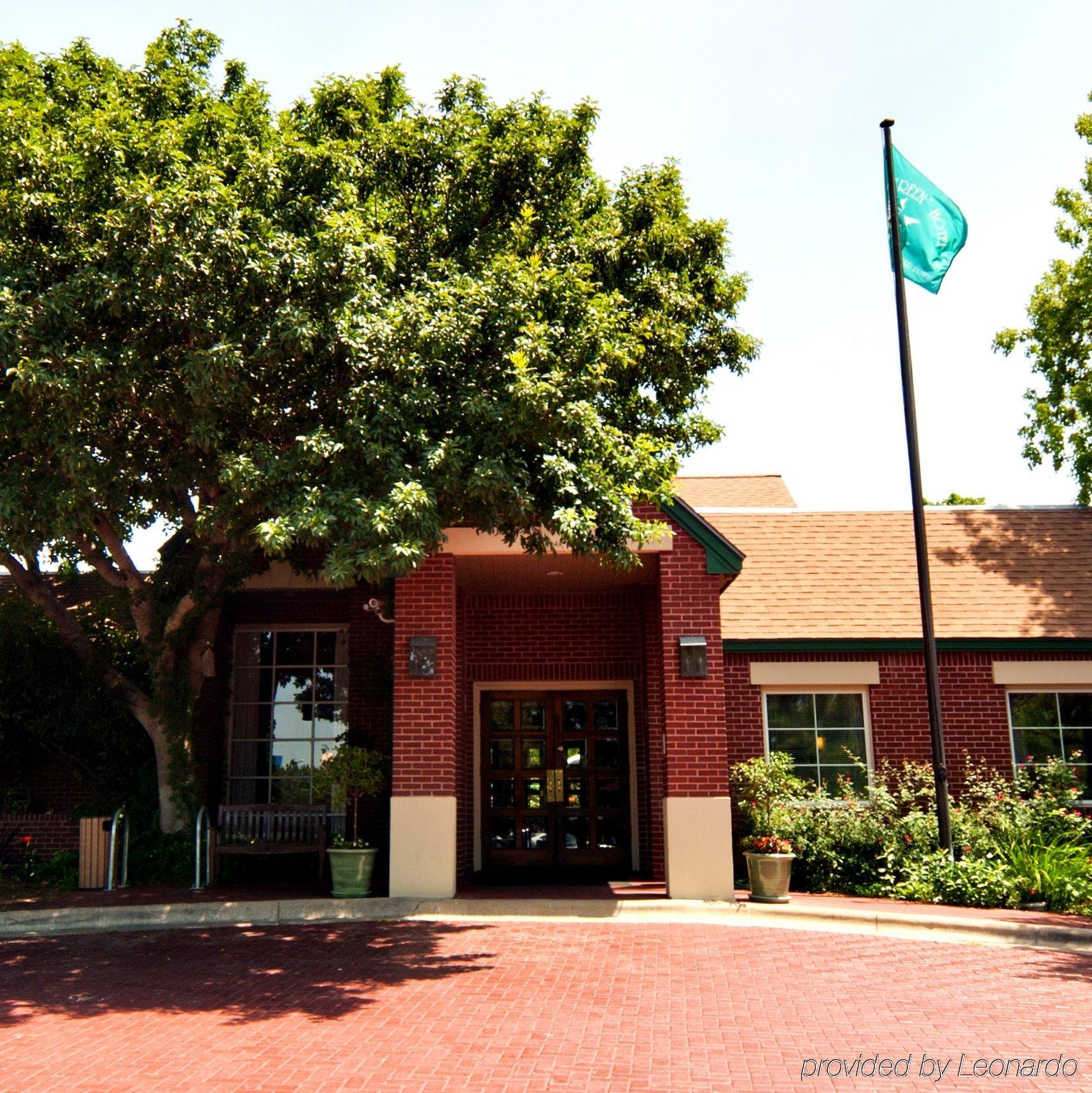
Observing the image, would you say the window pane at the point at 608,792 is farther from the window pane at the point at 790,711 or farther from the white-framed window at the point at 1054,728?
the white-framed window at the point at 1054,728

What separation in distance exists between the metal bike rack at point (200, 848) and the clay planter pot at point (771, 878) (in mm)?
6382

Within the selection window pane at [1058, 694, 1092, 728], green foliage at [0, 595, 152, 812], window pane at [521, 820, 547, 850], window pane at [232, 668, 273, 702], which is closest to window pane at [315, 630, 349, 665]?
window pane at [232, 668, 273, 702]

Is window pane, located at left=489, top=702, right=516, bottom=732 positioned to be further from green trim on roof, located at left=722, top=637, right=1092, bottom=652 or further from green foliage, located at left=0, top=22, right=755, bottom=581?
green foliage, located at left=0, top=22, right=755, bottom=581

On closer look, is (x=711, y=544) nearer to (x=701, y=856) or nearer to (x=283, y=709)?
(x=701, y=856)

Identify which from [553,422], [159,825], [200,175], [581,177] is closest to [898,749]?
[553,422]

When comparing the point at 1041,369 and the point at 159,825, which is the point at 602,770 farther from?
the point at 1041,369

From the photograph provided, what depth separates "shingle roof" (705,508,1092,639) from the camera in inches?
587

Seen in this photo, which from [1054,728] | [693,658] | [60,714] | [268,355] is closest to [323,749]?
[60,714]

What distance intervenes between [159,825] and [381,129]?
919 centimetres

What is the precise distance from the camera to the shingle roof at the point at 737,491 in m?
22.8

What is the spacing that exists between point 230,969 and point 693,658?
582 centimetres

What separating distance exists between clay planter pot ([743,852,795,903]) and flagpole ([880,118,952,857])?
208 centimetres

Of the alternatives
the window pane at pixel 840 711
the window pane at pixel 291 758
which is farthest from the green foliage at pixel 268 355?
the window pane at pixel 840 711

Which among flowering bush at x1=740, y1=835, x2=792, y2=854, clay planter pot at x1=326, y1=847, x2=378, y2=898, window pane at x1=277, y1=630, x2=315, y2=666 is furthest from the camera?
window pane at x1=277, y1=630, x2=315, y2=666
